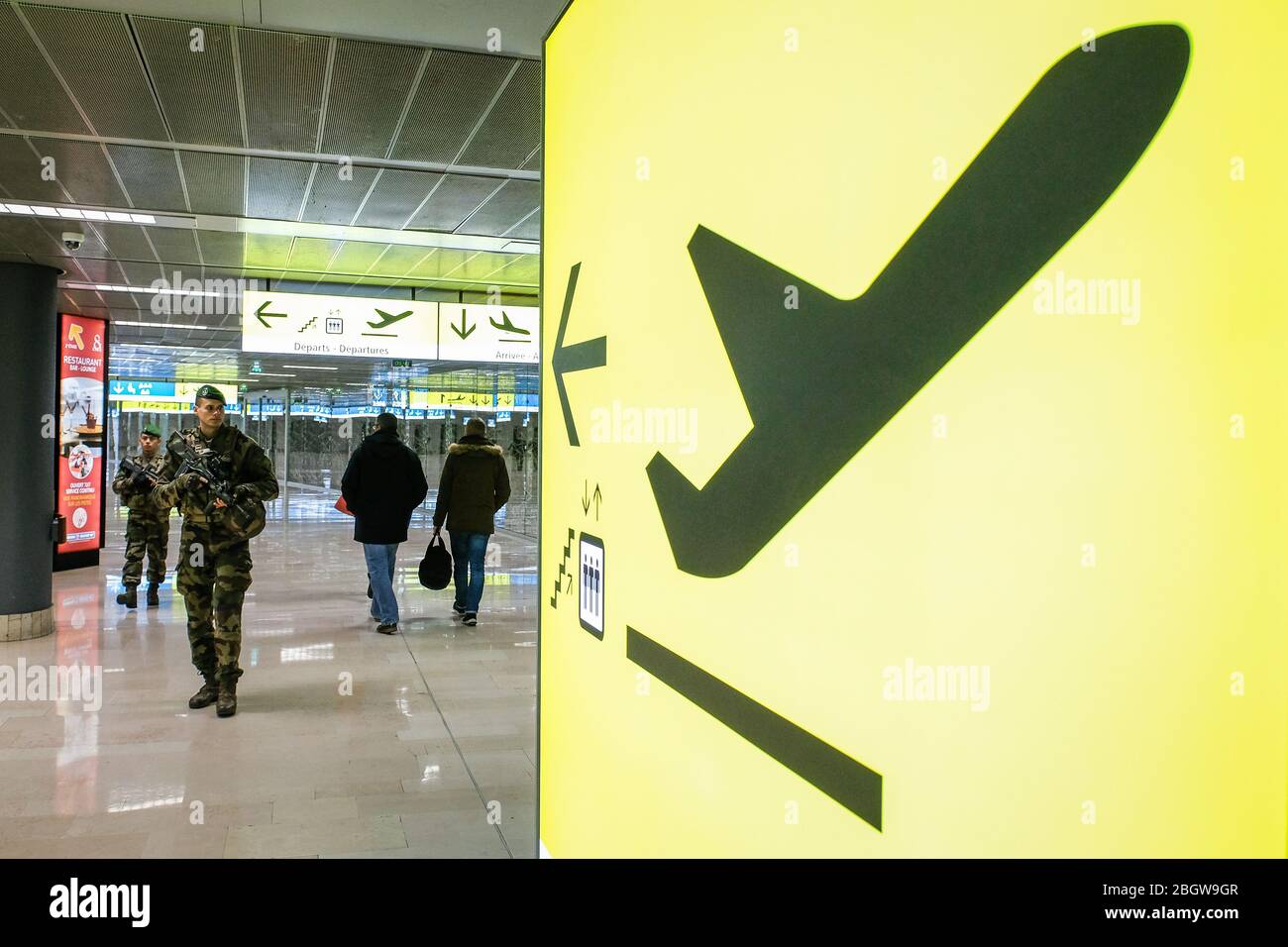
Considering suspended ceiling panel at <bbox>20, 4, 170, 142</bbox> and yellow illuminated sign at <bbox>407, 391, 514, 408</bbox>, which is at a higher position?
suspended ceiling panel at <bbox>20, 4, 170, 142</bbox>

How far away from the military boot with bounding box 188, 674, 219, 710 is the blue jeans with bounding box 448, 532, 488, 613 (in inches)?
120

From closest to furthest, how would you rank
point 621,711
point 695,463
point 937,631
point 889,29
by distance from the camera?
point 937,631, point 889,29, point 695,463, point 621,711

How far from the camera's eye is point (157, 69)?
4355 millimetres

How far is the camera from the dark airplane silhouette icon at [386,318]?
9.63 meters

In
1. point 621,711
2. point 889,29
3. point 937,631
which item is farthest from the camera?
point 621,711

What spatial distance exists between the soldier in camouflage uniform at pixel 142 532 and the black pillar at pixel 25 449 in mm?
758

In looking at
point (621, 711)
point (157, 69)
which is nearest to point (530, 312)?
point (157, 69)

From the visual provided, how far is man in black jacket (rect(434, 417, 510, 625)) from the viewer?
28.7ft

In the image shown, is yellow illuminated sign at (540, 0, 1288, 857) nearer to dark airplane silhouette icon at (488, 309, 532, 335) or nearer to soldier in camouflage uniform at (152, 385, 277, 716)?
soldier in camouflage uniform at (152, 385, 277, 716)

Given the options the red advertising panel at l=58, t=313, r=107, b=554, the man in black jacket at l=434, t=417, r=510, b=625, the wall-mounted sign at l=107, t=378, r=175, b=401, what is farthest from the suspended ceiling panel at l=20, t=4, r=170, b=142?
the wall-mounted sign at l=107, t=378, r=175, b=401

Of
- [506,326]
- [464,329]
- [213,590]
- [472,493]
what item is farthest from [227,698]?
[506,326]

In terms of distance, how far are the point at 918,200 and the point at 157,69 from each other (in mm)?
4355

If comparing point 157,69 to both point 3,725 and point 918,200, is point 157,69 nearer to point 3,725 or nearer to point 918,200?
point 3,725

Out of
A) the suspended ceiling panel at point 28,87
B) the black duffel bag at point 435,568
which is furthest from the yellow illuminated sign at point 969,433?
the black duffel bag at point 435,568
